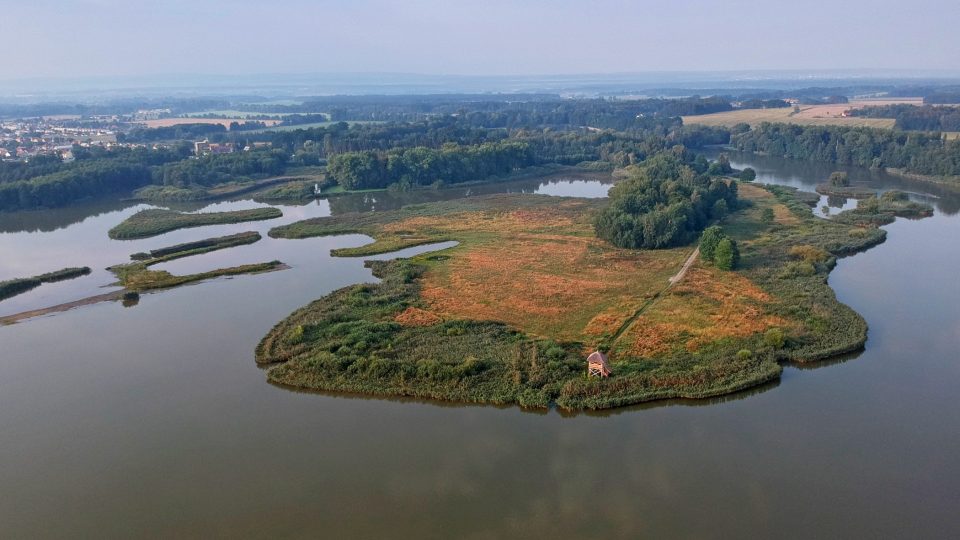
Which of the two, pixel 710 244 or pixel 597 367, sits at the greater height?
pixel 710 244

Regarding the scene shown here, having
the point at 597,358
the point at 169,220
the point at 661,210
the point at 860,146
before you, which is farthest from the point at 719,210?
the point at 169,220

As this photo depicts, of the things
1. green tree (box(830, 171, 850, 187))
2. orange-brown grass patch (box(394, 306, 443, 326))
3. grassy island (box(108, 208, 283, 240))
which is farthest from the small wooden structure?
green tree (box(830, 171, 850, 187))

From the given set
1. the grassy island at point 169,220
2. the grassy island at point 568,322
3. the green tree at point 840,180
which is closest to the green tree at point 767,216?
the grassy island at point 568,322

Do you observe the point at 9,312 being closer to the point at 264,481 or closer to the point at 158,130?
the point at 264,481

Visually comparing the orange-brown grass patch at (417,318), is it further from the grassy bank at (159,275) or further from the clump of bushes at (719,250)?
the clump of bushes at (719,250)

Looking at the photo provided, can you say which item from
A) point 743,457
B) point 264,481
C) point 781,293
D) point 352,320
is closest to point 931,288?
point 781,293

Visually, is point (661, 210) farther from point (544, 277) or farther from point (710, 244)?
point (544, 277)
